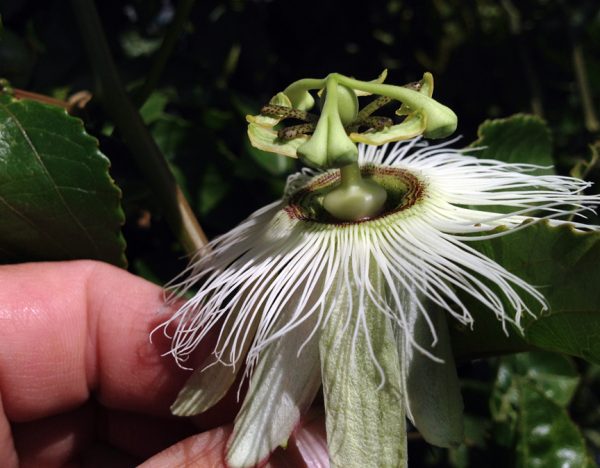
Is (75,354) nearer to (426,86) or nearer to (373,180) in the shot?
(373,180)

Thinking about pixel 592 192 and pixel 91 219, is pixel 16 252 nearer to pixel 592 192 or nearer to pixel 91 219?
pixel 91 219

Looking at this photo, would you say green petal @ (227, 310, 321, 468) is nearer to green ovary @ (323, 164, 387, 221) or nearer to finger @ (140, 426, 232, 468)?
finger @ (140, 426, 232, 468)

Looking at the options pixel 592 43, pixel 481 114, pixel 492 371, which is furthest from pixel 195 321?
pixel 592 43

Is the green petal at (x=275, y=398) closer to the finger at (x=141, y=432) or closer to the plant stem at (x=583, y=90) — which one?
the finger at (x=141, y=432)

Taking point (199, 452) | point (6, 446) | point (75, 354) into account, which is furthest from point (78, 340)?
point (199, 452)

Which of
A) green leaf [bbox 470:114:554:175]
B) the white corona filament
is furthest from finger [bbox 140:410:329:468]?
green leaf [bbox 470:114:554:175]

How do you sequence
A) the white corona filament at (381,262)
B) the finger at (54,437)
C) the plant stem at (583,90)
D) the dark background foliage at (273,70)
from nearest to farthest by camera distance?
the white corona filament at (381,262) < the finger at (54,437) < the dark background foliage at (273,70) < the plant stem at (583,90)

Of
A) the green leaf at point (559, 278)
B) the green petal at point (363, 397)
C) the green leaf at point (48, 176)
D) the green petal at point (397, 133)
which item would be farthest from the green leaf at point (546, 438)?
the green leaf at point (48, 176)
